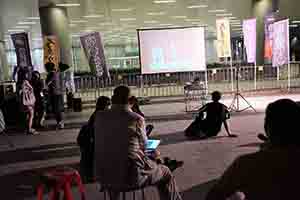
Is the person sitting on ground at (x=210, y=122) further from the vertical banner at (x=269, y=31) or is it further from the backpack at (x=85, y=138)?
the vertical banner at (x=269, y=31)

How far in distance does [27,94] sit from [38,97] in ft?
3.18

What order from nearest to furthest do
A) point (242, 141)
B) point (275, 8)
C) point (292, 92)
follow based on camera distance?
point (242, 141)
point (292, 92)
point (275, 8)

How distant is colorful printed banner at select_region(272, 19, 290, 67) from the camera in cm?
1369

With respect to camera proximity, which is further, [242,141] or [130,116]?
[242,141]

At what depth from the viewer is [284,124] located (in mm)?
1803

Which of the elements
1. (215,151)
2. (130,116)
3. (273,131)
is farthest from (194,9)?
(273,131)

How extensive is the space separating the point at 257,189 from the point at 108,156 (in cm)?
175

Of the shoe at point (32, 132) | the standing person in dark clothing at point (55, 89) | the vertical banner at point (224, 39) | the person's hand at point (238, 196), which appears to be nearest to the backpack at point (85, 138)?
the person's hand at point (238, 196)

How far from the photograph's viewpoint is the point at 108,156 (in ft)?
10.9

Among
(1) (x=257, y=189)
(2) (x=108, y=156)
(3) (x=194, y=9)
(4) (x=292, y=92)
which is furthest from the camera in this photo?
(3) (x=194, y=9)

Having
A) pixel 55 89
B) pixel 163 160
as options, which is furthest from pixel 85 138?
pixel 55 89

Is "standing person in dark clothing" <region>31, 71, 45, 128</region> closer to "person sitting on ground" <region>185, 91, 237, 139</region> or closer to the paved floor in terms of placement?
the paved floor

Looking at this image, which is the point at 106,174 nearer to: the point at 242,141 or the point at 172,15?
the point at 242,141

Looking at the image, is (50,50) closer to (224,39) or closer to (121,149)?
(224,39)
